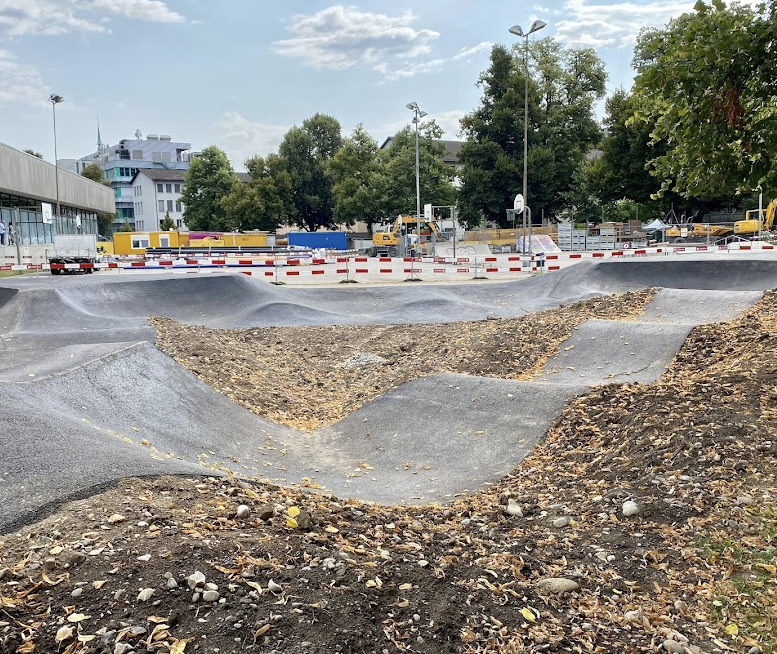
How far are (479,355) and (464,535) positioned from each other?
6.93m

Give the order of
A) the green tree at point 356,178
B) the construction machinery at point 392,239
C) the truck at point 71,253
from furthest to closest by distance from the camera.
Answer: the green tree at point 356,178 < the construction machinery at point 392,239 < the truck at point 71,253

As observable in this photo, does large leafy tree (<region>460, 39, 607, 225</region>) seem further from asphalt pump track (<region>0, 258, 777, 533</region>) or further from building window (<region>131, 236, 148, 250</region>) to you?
asphalt pump track (<region>0, 258, 777, 533</region>)

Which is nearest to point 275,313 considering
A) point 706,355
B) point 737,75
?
point 706,355

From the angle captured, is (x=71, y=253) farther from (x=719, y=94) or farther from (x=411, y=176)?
(x=411, y=176)

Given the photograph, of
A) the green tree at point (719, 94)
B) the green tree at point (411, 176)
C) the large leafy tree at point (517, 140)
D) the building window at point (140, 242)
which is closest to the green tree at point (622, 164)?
the large leafy tree at point (517, 140)

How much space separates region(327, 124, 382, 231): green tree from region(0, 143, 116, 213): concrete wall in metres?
25.1

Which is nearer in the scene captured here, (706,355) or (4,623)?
(4,623)

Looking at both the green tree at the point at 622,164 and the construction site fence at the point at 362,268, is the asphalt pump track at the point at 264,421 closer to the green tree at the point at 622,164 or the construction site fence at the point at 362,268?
the construction site fence at the point at 362,268

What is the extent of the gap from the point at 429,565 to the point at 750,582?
202 cm

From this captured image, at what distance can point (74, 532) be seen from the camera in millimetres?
4207

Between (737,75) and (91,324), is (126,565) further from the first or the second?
(91,324)

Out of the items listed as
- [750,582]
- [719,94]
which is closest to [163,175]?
[719,94]

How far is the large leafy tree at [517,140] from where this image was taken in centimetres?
6172

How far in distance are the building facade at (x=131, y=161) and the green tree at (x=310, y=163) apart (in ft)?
172
